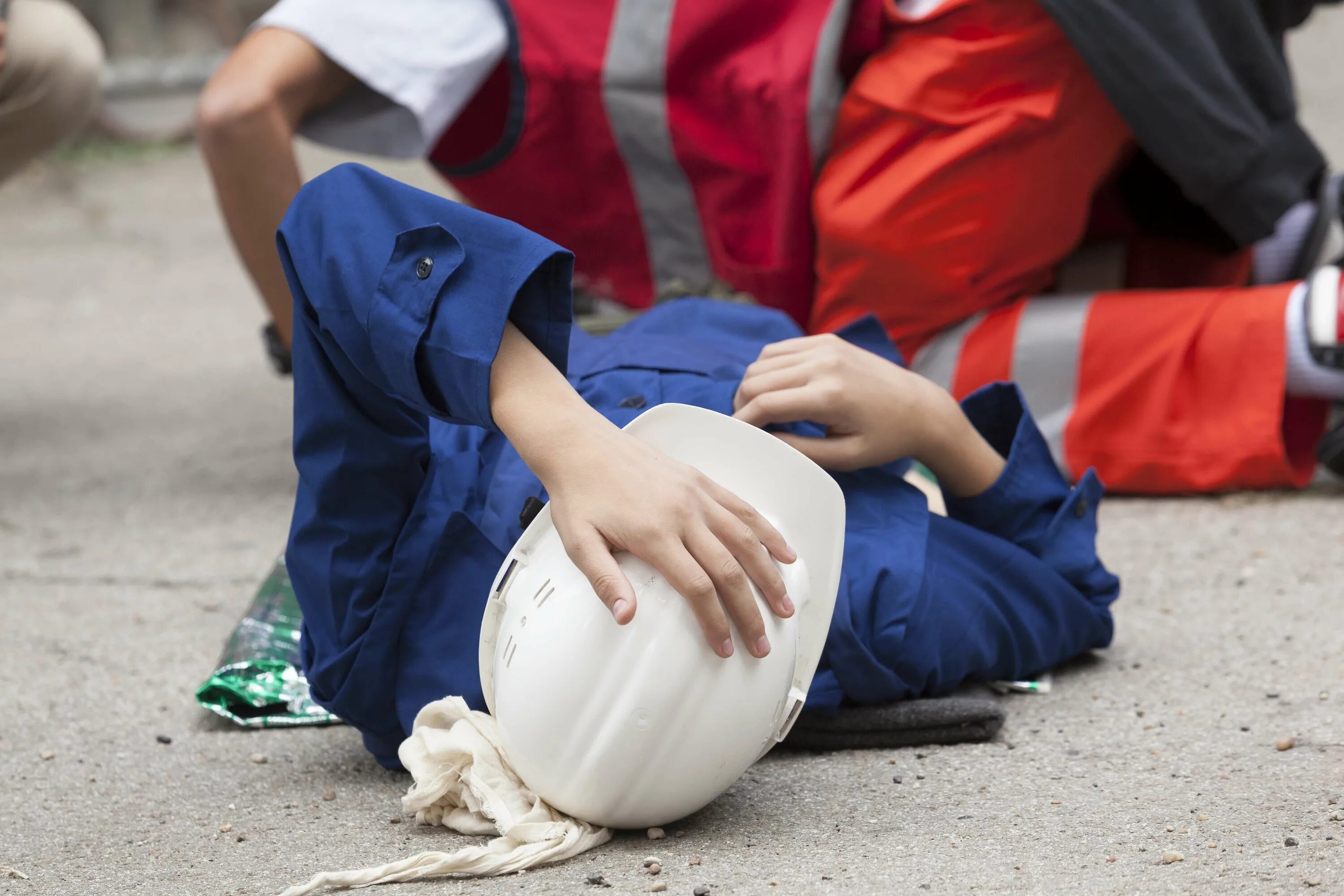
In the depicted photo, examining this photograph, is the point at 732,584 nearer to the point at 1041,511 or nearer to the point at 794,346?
the point at 794,346

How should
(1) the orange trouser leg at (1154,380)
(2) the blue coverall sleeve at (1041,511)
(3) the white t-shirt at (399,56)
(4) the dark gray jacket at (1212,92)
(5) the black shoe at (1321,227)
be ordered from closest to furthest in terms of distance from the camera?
(2) the blue coverall sleeve at (1041,511)
(4) the dark gray jacket at (1212,92)
(1) the orange trouser leg at (1154,380)
(3) the white t-shirt at (399,56)
(5) the black shoe at (1321,227)

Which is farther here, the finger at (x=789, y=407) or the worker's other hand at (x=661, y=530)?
the finger at (x=789, y=407)

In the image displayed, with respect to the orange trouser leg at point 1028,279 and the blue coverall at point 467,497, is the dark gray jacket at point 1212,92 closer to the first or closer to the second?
the orange trouser leg at point 1028,279

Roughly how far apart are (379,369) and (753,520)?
0.28 m

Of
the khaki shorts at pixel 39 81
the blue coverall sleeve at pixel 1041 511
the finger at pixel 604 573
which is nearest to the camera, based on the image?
the finger at pixel 604 573

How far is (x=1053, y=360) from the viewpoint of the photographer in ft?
6.77

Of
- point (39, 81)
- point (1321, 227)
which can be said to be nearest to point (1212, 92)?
point (1321, 227)

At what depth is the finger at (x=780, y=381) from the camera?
1.20 meters

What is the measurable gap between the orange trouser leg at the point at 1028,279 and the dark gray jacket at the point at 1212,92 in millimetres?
54

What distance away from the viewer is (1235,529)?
1.88 metres

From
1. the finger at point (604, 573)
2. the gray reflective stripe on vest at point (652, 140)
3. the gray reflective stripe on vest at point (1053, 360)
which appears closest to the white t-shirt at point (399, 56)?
the gray reflective stripe on vest at point (652, 140)

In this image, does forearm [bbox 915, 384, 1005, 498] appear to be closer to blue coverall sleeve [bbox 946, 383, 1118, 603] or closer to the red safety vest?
blue coverall sleeve [bbox 946, 383, 1118, 603]

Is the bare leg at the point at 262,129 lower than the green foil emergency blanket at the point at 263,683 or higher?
higher

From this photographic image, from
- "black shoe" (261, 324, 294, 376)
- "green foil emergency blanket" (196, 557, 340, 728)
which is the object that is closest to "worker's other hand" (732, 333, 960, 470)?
"green foil emergency blanket" (196, 557, 340, 728)
